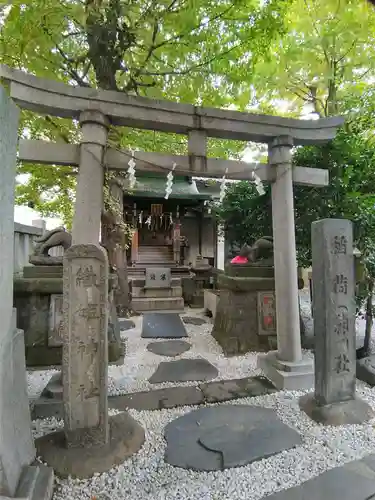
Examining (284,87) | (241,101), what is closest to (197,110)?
(241,101)

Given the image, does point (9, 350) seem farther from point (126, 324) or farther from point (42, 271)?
point (126, 324)

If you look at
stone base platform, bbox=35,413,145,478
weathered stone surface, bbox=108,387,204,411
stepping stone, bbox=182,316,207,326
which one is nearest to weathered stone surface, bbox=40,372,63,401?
weathered stone surface, bbox=108,387,204,411

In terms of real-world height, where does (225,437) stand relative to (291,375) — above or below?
below

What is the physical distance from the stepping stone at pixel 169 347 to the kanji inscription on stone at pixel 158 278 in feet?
12.3

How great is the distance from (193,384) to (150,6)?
5.21 meters

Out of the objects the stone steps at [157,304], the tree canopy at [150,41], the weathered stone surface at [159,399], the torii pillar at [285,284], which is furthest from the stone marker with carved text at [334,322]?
the stone steps at [157,304]

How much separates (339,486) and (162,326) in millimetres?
5111

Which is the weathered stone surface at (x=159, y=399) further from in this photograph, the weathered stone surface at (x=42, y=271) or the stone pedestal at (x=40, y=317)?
the weathered stone surface at (x=42, y=271)

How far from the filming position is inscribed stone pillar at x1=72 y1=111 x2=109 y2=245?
331cm

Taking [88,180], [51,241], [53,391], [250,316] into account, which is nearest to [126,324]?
[51,241]

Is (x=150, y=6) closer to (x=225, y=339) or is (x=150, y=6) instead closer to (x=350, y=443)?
(x=225, y=339)

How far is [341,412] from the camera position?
9.74ft

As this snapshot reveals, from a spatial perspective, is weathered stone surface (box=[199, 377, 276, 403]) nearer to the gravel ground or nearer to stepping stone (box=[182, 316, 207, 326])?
the gravel ground

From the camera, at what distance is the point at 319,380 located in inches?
122
